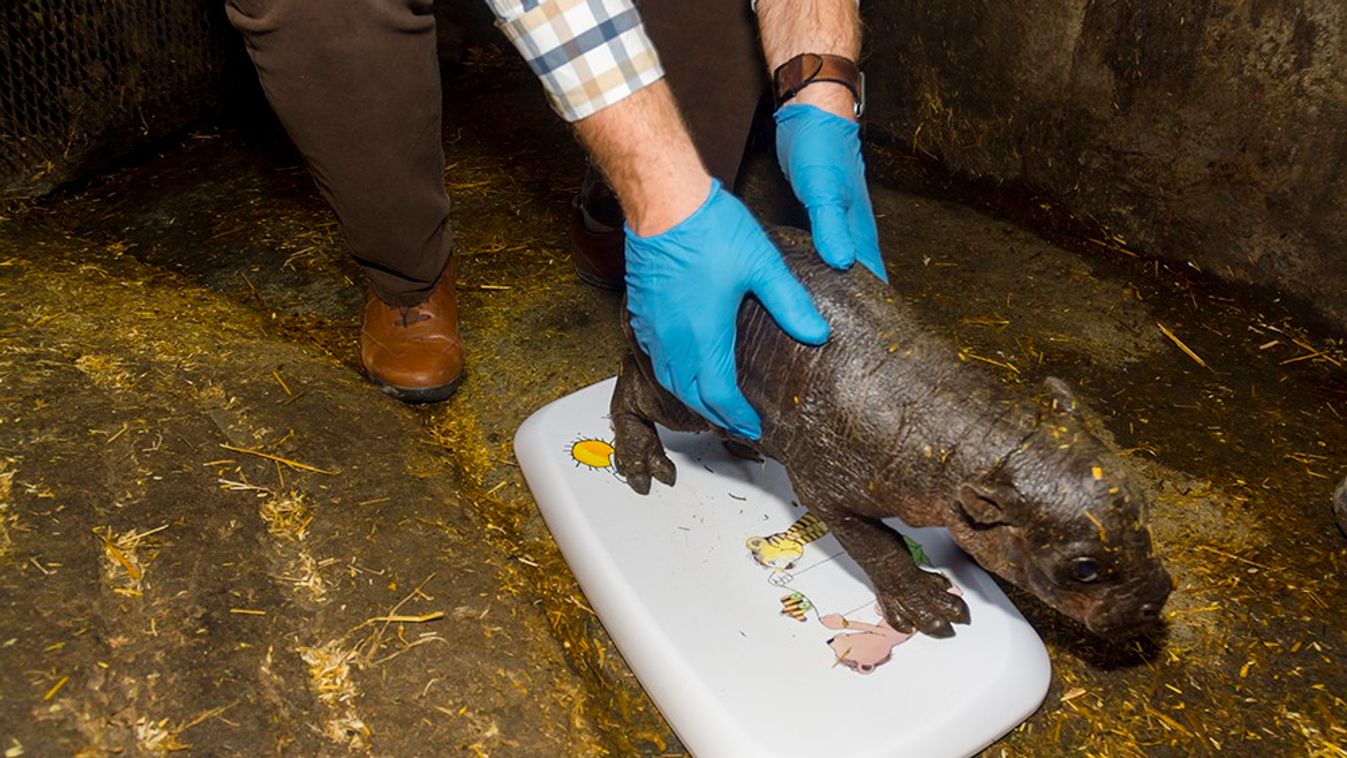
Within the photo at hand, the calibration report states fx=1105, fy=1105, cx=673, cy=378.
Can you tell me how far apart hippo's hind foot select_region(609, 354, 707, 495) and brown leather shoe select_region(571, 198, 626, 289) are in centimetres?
115

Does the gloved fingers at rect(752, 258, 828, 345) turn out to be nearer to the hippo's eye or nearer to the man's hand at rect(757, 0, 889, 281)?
the man's hand at rect(757, 0, 889, 281)

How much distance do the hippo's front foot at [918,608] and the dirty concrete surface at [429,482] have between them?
1.27 feet

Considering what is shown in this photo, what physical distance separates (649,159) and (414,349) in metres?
1.52

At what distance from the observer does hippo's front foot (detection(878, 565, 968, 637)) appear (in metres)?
2.82

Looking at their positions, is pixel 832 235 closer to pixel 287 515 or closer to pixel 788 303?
pixel 788 303

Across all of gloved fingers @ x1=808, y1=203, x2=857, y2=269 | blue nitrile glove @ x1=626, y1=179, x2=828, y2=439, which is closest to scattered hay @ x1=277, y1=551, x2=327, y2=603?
blue nitrile glove @ x1=626, y1=179, x2=828, y2=439

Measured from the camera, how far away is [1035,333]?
427cm

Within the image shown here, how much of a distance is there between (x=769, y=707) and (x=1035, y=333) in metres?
2.21

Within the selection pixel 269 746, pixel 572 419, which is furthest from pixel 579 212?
pixel 269 746

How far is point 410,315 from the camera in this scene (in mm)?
3951

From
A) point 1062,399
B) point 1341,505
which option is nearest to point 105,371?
point 1062,399

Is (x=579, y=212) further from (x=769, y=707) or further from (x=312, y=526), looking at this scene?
(x=769, y=707)

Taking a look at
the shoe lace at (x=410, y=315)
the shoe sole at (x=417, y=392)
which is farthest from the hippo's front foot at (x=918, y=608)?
the shoe lace at (x=410, y=315)

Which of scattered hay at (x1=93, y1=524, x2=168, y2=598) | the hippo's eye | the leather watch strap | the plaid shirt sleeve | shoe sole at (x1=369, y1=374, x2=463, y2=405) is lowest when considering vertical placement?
shoe sole at (x1=369, y1=374, x2=463, y2=405)
